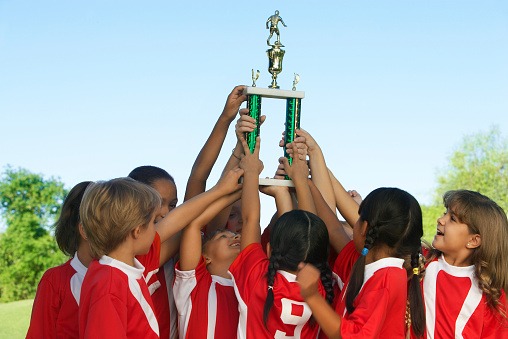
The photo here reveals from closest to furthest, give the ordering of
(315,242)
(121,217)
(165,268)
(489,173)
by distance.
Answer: (121,217) < (315,242) < (165,268) < (489,173)

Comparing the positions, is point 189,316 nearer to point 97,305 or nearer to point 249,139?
point 97,305

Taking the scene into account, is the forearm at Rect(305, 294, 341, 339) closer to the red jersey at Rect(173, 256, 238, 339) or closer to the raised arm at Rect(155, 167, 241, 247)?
the red jersey at Rect(173, 256, 238, 339)

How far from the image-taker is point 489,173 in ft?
117

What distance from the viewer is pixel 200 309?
369cm

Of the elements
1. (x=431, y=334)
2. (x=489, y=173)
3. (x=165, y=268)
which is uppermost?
(x=165, y=268)

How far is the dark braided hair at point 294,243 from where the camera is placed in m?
3.29

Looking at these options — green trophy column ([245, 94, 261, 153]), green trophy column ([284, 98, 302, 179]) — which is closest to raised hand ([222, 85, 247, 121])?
green trophy column ([245, 94, 261, 153])

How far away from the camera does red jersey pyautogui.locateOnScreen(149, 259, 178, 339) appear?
383 cm

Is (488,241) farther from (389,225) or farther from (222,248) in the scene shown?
(222,248)

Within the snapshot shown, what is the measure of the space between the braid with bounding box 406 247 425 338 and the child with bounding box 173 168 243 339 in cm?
108

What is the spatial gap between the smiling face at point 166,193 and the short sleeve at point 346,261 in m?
1.19

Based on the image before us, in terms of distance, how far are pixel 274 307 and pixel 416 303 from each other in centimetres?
86

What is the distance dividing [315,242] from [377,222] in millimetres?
361

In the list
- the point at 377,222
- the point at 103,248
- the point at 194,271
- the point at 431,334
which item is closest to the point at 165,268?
the point at 194,271
